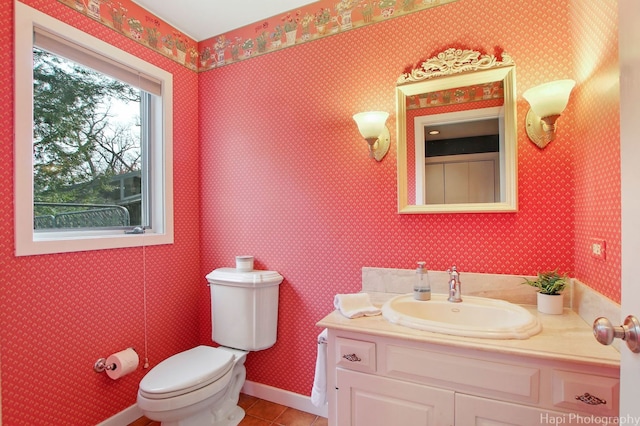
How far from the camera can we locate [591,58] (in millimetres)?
1193

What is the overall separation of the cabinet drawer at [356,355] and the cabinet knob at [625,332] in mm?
738

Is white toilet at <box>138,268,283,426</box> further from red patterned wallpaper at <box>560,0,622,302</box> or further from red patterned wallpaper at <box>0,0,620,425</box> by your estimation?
red patterned wallpaper at <box>560,0,622,302</box>

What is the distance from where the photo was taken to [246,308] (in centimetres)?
189

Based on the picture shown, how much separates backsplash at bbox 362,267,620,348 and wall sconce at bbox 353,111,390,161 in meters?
0.66

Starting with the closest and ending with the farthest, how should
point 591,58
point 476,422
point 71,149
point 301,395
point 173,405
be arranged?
point 476,422 < point 591,58 < point 173,405 < point 71,149 < point 301,395

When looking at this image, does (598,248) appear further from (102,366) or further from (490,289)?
(102,366)

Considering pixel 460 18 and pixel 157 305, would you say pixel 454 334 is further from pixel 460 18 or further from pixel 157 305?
pixel 157 305

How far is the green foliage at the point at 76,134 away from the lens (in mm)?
1538

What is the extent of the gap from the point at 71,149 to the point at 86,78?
0.42m

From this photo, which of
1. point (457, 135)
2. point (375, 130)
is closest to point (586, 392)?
point (457, 135)

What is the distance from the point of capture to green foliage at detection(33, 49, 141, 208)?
154cm

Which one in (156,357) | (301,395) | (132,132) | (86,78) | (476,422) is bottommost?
(301,395)

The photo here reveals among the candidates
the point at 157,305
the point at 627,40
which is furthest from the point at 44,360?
the point at 627,40

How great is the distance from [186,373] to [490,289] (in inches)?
61.7
